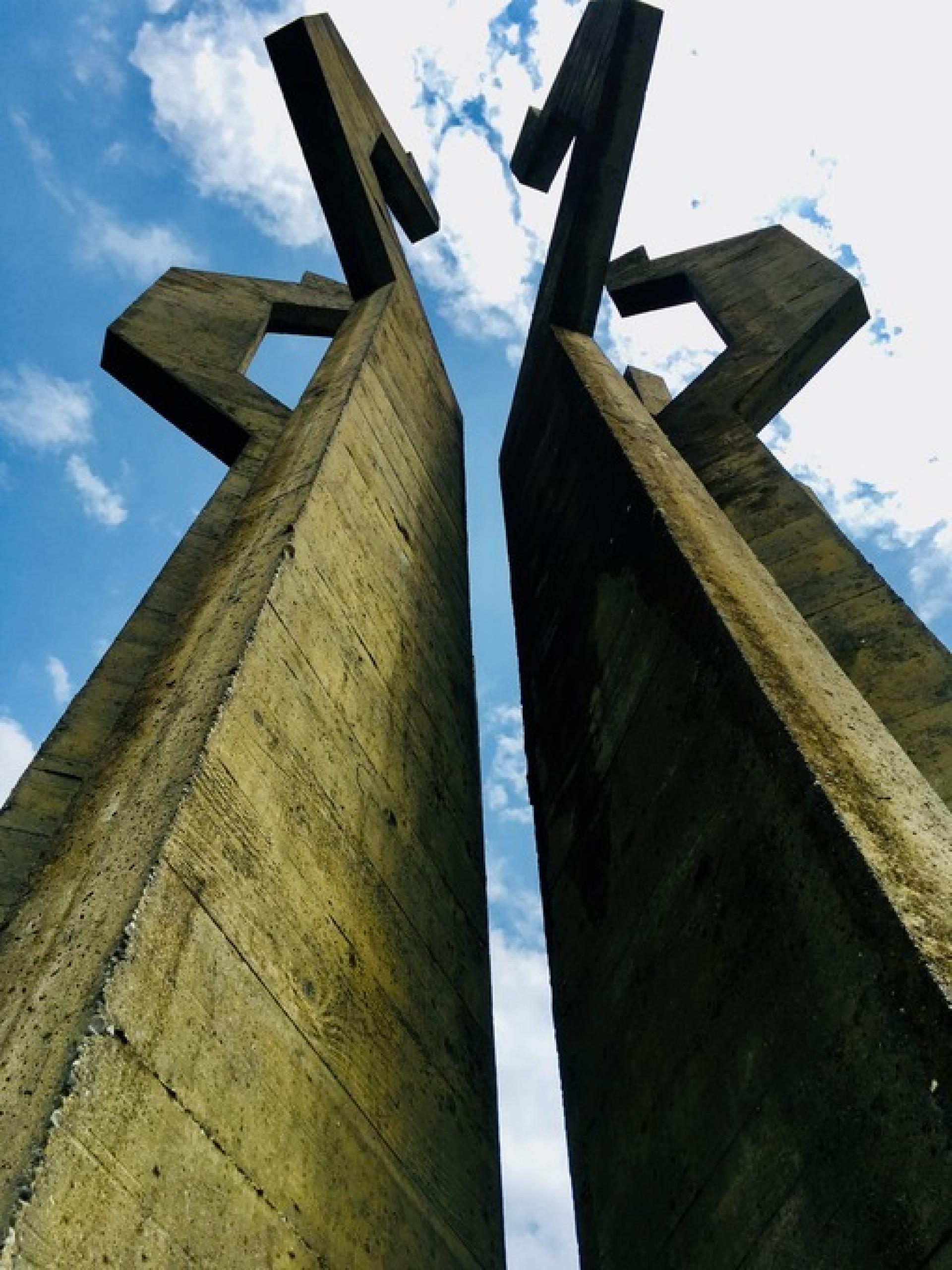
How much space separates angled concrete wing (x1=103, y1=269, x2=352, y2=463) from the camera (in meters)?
5.98

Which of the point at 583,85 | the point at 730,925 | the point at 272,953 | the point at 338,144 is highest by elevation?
the point at 583,85

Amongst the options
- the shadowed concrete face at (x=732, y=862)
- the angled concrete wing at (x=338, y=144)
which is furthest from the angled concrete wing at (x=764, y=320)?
the angled concrete wing at (x=338, y=144)

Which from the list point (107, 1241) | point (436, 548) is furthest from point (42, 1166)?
point (436, 548)

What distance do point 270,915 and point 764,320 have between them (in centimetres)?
535

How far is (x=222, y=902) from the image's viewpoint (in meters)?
2.20

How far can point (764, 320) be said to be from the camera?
651cm

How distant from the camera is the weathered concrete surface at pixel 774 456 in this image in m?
3.77

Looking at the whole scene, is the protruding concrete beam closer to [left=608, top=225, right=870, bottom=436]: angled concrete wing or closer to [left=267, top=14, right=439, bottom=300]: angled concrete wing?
[left=608, top=225, right=870, bottom=436]: angled concrete wing

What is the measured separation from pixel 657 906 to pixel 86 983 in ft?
6.02

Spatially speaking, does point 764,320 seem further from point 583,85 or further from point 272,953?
point 272,953

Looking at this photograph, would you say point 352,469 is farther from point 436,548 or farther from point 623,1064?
point 623,1064

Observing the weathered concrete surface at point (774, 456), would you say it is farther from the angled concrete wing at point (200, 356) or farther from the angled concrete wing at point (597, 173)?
the angled concrete wing at point (200, 356)

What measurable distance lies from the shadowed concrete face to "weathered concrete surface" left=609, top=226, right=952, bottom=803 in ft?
0.06

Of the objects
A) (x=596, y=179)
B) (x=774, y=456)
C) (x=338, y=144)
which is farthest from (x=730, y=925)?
(x=338, y=144)
